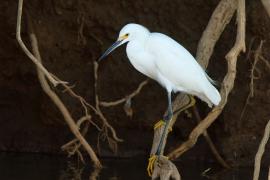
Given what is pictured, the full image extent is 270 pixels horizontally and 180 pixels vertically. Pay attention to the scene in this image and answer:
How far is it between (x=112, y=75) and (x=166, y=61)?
1.44 m

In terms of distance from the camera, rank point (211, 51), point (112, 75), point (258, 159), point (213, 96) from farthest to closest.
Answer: point (112, 75) < point (211, 51) < point (213, 96) < point (258, 159)

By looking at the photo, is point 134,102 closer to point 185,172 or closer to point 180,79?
point 185,172

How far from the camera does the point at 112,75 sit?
4773mm

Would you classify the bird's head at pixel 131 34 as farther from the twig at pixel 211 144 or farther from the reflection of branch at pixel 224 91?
the twig at pixel 211 144

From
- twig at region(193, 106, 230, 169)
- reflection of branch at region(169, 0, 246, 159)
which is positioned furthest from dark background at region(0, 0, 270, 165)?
reflection of branch at region(169, 0, 246, 159)

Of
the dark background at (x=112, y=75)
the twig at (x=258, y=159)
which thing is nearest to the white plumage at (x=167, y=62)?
the twig at (x=258, y=159)

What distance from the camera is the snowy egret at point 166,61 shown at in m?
3.34

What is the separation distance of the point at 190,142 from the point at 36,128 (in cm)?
212

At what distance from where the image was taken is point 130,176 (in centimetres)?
438

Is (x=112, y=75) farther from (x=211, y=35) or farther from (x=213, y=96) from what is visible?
(x=213, y=96)

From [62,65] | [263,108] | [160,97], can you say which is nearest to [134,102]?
[160,97]

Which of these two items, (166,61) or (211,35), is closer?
(166,61)

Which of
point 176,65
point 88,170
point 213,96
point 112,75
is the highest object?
point 176,65

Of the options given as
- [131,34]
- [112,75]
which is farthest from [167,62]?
[112,75]
